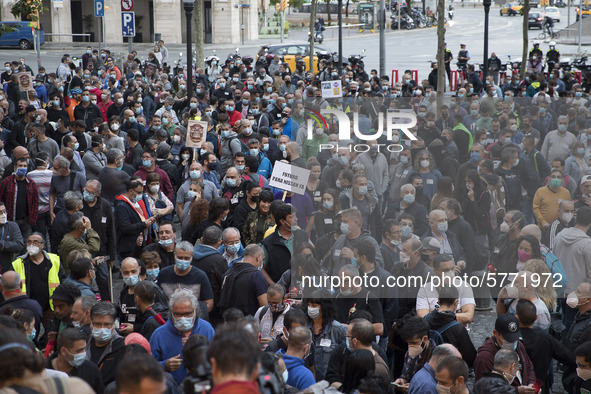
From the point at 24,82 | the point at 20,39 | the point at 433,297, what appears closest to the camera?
the point at 433,297

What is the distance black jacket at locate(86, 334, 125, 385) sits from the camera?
6341 mm

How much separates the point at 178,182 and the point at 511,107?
638 centimetres

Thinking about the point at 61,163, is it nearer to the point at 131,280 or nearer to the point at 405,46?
the point at 131,280

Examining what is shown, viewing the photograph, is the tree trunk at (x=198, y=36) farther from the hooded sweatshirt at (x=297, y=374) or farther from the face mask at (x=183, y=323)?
the hooded sweatshirt at (x=297, y=374)

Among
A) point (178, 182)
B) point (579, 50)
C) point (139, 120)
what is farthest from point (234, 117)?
point (579, 50)

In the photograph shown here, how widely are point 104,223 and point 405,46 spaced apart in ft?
141

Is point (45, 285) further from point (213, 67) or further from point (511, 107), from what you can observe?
point (213, 67)

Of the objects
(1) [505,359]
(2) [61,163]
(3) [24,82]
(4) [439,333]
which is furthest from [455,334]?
(3) [24,82]

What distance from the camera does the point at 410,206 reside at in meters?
9.84

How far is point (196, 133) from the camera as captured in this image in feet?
42.8

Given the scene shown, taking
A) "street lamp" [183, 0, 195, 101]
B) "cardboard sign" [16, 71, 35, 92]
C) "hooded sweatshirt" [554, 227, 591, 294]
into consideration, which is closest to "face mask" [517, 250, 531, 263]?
"hooded sweatshirt" [554, 227, 591, 294]

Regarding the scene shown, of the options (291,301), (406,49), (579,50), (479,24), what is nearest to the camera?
(291,301)

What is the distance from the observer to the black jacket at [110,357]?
6341mm

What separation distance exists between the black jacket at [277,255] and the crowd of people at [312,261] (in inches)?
0.7
